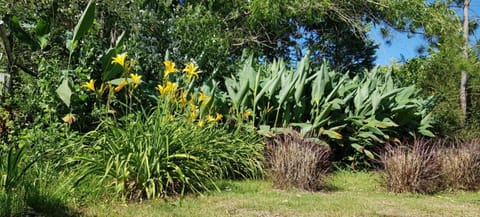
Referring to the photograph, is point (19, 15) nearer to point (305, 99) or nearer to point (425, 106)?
Result: point (305, 99)

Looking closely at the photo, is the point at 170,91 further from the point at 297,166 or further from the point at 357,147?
the point at 357,147

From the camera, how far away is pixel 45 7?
8938 mm

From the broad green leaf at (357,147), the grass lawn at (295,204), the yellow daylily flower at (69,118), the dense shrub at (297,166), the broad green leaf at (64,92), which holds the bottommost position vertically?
the grass lawn at (295,204)

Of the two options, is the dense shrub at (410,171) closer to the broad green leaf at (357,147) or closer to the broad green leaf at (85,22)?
the broad green leaf at (357,147)

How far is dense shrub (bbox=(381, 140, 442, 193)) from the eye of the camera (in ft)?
22.1

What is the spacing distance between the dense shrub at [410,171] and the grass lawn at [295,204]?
0.62 feet

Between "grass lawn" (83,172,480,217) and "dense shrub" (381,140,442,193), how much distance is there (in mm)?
190

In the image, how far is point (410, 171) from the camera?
6758 mm

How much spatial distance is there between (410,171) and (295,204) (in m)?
2.14

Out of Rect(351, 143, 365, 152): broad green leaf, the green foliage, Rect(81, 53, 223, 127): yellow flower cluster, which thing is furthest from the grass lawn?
the green foliage

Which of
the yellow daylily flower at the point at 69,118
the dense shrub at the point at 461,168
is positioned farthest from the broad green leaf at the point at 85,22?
the dense shrub at the point at 461,168

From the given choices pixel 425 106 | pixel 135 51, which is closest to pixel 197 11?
pixel 135 51

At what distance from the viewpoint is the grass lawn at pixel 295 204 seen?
4859 mm

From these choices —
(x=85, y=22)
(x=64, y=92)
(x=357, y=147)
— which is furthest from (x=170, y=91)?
(x=357, y=147)
